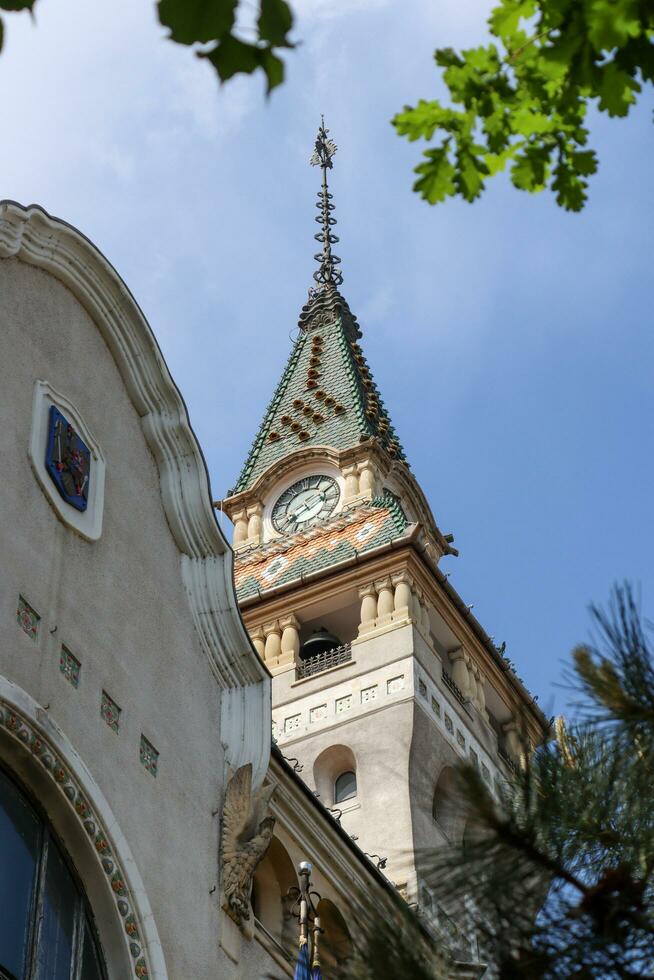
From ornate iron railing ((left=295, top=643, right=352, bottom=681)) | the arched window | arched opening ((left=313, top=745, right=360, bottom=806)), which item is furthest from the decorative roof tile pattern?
the arched window

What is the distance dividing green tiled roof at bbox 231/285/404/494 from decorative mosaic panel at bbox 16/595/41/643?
83.0 ft

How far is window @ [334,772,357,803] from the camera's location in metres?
34.3

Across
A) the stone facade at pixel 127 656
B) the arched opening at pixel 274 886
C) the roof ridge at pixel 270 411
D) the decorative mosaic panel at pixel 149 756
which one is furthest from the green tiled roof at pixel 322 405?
the decorative mosaic panel at pixel 149 756

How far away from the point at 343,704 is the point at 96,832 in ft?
64.8

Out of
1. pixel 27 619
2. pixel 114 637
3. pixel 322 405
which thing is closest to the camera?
pixel 27 619

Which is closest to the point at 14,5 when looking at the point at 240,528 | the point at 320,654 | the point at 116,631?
the point at 116,631

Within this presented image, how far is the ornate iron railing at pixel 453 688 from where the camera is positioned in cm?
3652

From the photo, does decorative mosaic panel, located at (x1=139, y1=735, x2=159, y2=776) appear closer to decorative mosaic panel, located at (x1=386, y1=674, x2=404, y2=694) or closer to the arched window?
the arched window

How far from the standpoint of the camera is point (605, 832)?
901 centimetres

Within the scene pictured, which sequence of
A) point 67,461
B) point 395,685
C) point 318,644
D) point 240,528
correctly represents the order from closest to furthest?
point 67,461 < point 395,685 < point 318,644 < point 240,528

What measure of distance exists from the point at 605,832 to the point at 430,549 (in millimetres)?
31693

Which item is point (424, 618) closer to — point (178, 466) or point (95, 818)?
point (178, 466)

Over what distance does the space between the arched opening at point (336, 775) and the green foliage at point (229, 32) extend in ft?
89.8

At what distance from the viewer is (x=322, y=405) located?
43.6 m
